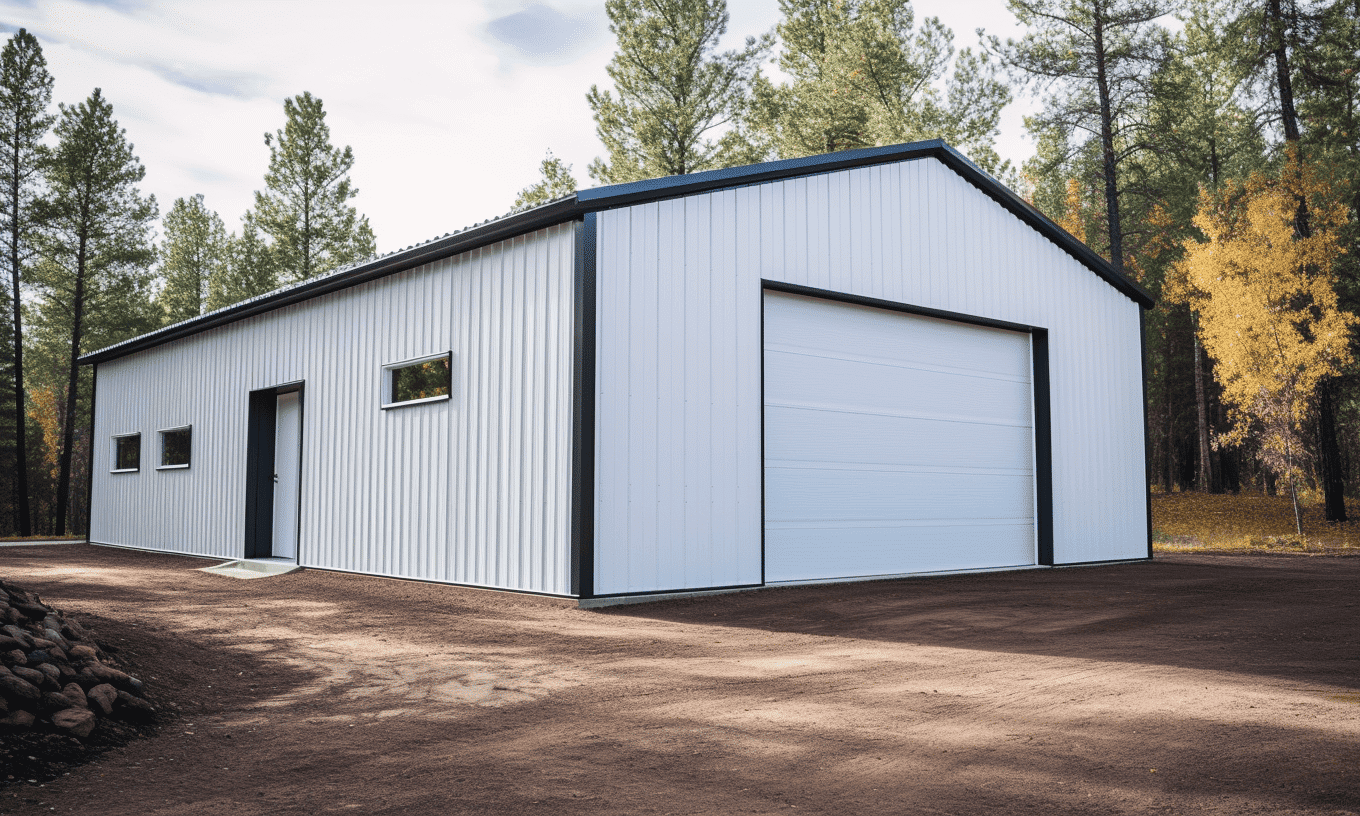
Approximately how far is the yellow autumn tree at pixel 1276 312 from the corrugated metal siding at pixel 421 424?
16.0 metres

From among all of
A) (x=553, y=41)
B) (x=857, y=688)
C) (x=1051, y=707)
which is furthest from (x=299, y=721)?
(x=553, y=41)

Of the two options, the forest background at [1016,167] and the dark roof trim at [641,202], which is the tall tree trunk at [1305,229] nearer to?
the forest background at [1016,167]

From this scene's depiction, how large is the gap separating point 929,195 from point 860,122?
51.6ft

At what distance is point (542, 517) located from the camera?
8.43 meters

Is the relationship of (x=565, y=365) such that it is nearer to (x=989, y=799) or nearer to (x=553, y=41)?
(x=989, y=799)

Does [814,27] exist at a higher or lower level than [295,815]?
higher

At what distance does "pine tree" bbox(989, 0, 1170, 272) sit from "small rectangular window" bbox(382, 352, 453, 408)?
698 inches

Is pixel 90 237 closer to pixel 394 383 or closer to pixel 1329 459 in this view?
pixel 394 383

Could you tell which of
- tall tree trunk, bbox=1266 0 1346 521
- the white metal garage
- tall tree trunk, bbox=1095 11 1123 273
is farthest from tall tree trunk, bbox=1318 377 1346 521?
the white metal garage

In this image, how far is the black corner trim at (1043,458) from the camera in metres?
12.5

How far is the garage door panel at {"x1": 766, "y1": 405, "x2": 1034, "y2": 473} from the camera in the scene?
32.9 ft

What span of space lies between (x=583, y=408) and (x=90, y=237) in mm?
24750

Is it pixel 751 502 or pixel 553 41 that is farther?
pixel 553 41

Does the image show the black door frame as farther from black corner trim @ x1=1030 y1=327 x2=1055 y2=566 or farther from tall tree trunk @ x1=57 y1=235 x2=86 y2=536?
tall tree trunk @ x1=57 y1=235 x2=86 y2=536
